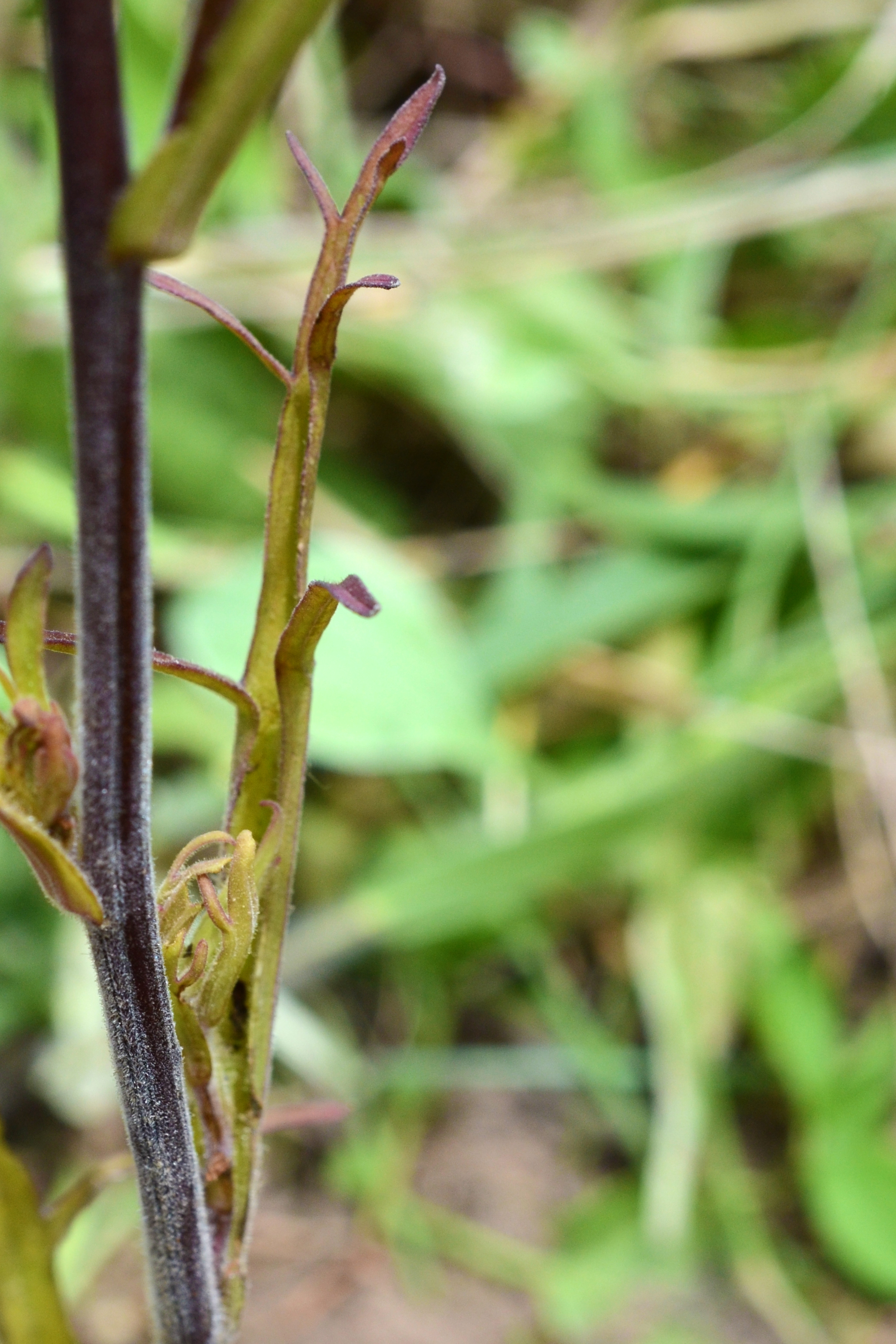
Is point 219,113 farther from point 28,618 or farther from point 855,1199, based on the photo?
point 855,1199

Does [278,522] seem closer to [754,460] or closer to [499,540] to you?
[499,540]

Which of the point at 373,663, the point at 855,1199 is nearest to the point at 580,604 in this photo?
the point at 373,663

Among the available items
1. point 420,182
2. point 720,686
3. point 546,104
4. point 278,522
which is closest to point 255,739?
point 278,522

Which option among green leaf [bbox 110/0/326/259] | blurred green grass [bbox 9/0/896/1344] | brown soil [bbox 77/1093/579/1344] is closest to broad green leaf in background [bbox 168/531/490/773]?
blurred green grass [bbox 9/0/896/1344]

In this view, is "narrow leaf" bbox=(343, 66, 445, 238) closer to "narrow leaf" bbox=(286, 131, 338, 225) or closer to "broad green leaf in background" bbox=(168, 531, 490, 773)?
"narrow leaf" bbox=(286, 131, 338, 225)

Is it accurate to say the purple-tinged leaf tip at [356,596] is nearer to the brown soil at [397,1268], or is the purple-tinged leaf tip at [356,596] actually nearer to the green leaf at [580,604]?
the brown soil at [397,1268]
